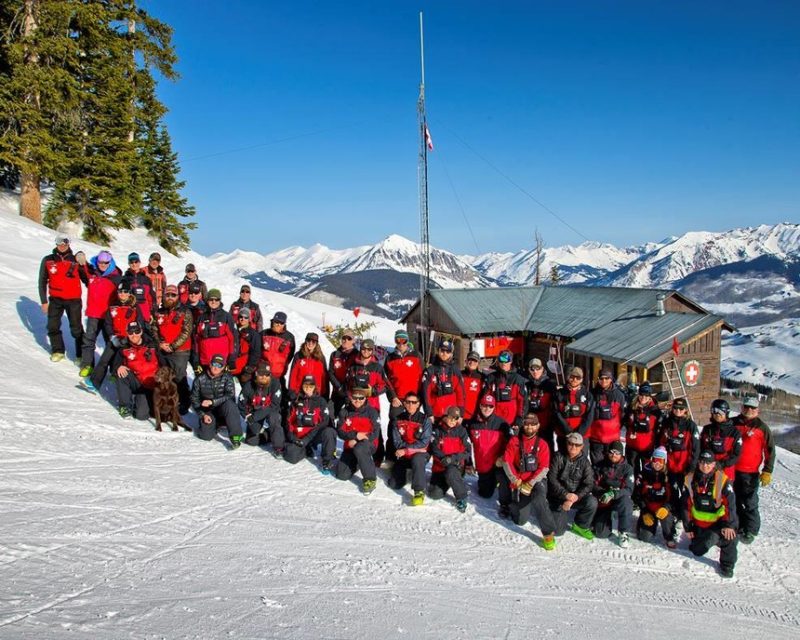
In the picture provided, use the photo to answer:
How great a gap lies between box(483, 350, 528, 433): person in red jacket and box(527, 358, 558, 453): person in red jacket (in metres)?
0.14

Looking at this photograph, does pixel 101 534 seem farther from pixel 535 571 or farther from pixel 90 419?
pixel 535 571

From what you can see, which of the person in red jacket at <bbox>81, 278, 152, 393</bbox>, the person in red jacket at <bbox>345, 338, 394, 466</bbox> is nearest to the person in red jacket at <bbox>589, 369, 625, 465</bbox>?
the person in red jacket at <bbox>345, 338, 394, 466</bbox>

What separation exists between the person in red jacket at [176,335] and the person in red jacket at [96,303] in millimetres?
902

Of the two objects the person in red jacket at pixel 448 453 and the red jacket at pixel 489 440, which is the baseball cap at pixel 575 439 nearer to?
the red jacket at pixel 489 440

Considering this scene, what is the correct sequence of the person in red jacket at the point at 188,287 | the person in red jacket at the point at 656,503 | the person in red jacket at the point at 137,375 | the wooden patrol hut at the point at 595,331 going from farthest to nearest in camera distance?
1. the wooden patrol hut at the point at 595,331
2. the person in red jacket at the point at 188,287
3. the person in red jacket at the point at 137,375
4. the person in red jacket at the point at 656,503

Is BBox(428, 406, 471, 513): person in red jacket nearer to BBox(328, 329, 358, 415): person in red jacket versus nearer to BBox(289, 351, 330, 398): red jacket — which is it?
BBox(328, 329, 358, 415): person in red jacket

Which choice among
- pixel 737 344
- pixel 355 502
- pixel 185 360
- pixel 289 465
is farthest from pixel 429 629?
pixel 737 344

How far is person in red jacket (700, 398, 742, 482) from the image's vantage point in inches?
265

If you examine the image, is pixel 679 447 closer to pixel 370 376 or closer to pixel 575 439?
pixel 575 439

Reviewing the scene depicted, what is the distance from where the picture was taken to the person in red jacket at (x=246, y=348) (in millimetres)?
8242

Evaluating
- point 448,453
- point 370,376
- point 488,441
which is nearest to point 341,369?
point 370,376

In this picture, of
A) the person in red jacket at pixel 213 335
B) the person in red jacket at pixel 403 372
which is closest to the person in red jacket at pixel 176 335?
the person in red jacket at pixel 213 335

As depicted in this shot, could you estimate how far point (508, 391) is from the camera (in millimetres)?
7512

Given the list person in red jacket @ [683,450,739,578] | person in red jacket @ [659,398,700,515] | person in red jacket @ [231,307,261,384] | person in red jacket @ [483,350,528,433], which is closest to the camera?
person in red jacket @ [683,450,739,578]
